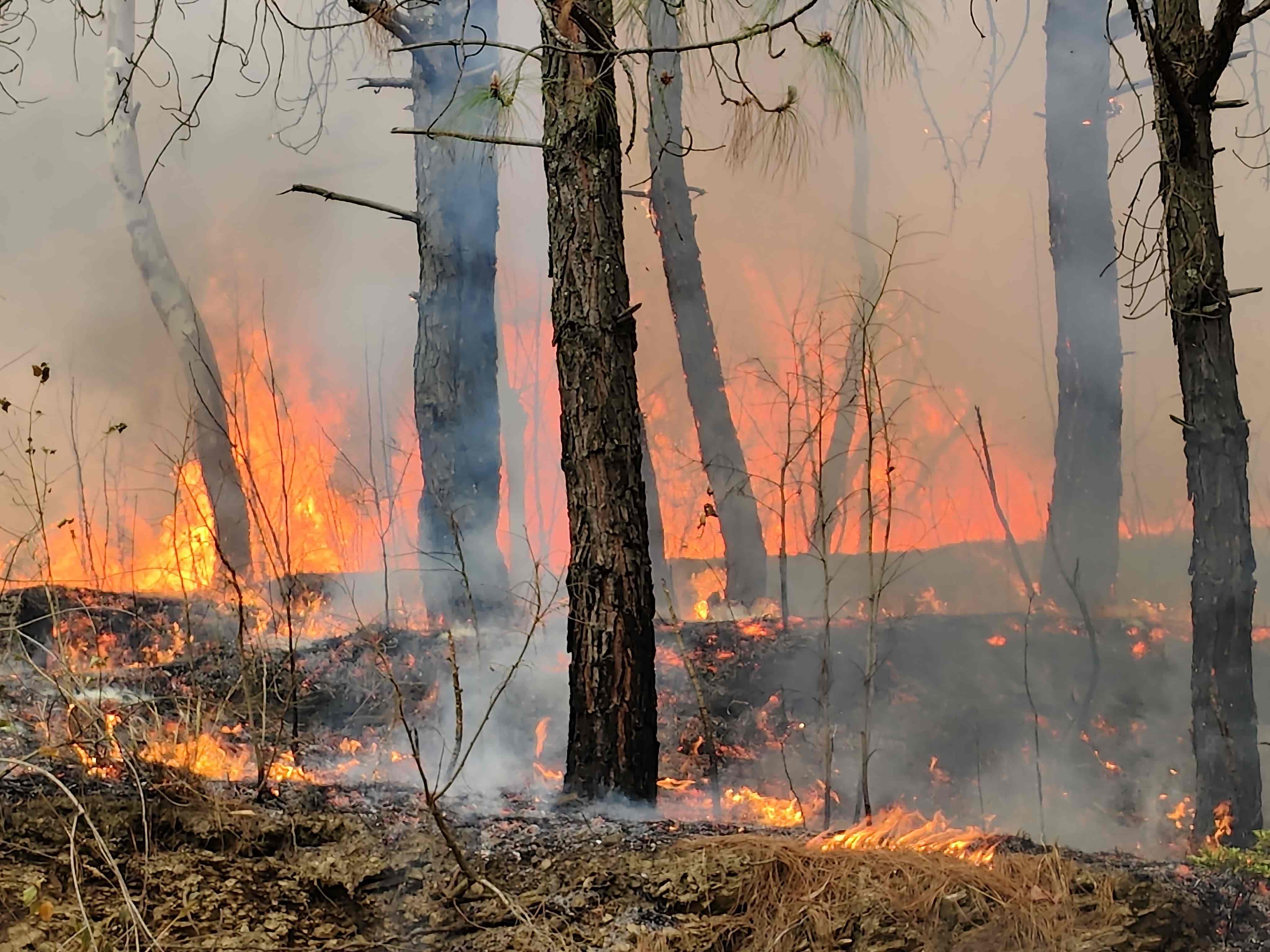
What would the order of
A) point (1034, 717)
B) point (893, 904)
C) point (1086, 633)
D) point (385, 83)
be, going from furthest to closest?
point (385, 83)
point (1086, 633)
point (1034, 717)
point (893, 904)

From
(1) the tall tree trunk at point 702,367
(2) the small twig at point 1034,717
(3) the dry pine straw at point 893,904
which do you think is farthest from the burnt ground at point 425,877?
(1) the tall tree trunk at point 702,367

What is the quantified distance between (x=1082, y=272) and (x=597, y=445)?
349 centimetres

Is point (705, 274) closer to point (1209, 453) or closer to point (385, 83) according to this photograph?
point (385, 83)

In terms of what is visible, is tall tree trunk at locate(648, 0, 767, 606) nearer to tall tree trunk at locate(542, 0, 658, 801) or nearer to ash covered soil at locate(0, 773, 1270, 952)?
tall tree trunk at locate(542, 0, 658, 801)

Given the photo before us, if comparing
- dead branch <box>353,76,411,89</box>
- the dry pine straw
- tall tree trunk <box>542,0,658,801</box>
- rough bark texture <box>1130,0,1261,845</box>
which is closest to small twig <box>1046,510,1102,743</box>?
rough bark texture <box>1130,0,1261,845</box>

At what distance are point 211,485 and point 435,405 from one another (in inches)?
49.3

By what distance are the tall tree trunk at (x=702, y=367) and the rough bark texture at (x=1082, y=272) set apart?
61.1 inches

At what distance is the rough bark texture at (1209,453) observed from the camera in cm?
277

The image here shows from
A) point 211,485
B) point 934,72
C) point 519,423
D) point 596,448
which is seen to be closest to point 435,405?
point 211,485

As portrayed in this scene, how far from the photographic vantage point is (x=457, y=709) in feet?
6.94

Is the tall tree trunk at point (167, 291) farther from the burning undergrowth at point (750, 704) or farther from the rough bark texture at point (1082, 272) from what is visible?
the rough bark texture at point (1082, 272)

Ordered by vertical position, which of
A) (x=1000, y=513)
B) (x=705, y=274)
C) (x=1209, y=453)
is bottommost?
(x=1000, y=513)

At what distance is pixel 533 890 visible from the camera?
2.12 m

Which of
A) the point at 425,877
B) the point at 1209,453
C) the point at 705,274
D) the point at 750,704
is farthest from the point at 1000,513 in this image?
the point at 425,877
